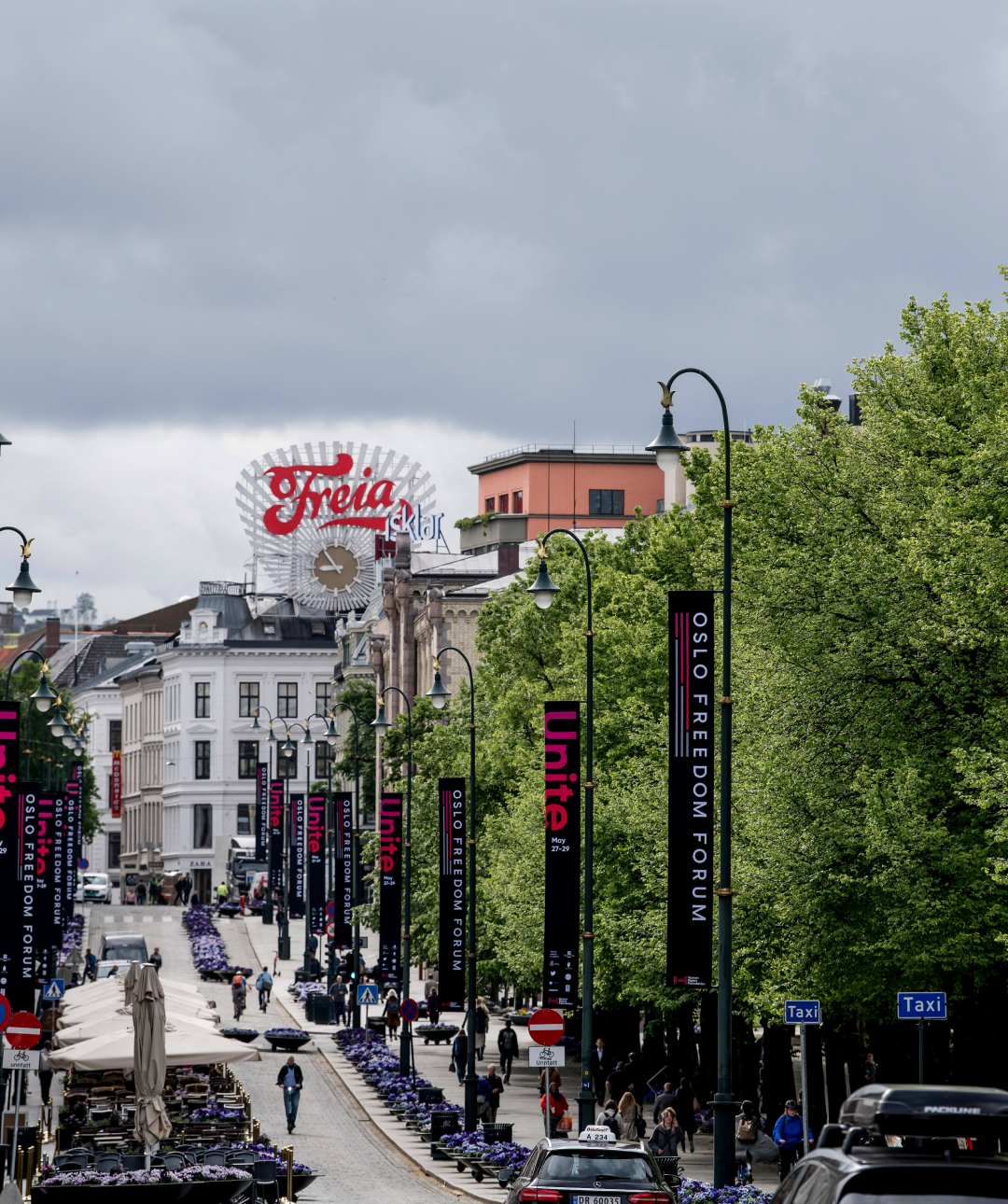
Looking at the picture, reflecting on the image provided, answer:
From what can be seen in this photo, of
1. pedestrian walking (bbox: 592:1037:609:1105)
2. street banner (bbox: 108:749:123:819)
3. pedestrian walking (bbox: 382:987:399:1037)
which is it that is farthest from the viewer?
street banner (bbox: 108:749:123:819)

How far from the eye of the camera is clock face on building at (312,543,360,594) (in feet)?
461

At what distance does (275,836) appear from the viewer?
102062mm

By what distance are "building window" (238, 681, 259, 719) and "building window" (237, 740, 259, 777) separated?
2277 millimetres

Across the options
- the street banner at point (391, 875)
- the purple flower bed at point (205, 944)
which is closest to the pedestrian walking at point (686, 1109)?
the street banner at point (391, 875)

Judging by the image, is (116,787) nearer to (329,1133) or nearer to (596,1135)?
(329,1133)

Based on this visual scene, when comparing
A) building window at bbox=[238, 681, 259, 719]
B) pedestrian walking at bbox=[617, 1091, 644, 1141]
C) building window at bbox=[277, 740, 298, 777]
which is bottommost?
pedestrian walking at bbox=[617, 1091, 644, 1141]

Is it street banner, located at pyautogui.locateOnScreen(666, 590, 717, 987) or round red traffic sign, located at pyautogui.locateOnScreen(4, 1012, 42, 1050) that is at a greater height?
street banner, located at pyautogui.locateOnScreen(666, 590, 717, 987)

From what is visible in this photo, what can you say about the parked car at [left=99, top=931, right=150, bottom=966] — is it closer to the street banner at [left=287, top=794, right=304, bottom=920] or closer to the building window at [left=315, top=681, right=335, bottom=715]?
the street banner at [left=287, top=794, right=304, bottom=920]

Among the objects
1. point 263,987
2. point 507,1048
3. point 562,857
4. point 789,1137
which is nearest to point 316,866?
point 263,987

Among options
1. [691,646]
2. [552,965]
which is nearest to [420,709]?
[552,965]

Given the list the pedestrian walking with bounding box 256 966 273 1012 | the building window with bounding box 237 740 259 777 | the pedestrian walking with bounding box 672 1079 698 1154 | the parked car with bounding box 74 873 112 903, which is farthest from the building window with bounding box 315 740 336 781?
the pedestrian walking with bounding box 672 1079 698 1154

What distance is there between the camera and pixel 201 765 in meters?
155

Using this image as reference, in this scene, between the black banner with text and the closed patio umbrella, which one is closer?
the closed patio umbrella

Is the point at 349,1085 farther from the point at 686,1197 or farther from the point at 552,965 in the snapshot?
the point at 686,1197
